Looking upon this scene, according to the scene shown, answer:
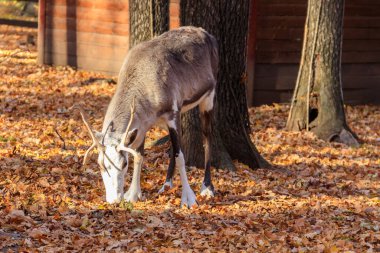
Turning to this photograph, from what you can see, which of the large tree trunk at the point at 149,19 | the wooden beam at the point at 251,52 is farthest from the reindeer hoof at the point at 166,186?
the wooden beam at the point at 251,52

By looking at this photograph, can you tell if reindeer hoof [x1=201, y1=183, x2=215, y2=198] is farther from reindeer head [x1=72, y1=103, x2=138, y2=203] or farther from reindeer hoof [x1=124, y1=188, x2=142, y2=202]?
reindeer head [x1=72, y1=103, x2=138, y2=203]

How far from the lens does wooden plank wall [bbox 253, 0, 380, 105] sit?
18.3m

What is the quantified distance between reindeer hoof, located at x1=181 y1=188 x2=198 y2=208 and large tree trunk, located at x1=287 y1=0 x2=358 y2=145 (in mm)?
5938

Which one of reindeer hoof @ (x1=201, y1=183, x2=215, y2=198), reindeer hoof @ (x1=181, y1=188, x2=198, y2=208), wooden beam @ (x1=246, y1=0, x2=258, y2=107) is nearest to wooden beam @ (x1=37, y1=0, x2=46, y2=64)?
wooden beam @ (x1=246, y1=0, x2=258, y2=107)

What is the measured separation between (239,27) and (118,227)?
4.69m

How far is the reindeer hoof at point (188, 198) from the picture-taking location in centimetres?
1001

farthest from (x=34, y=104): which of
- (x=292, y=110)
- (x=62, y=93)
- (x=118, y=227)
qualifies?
(x=118, y=227)

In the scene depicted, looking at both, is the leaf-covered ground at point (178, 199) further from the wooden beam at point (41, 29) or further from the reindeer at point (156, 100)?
the wooden beam at point (41, 29)

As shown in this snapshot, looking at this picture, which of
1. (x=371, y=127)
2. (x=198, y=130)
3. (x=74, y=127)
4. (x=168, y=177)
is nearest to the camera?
(x=168, y=177)

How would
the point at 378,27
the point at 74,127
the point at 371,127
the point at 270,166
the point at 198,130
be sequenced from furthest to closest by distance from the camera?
the point at 378,27, the point at 371,127, the point at 74,127, the point at 270,166, the point at 198,130

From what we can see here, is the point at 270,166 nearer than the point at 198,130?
No

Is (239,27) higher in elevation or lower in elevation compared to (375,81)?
higher

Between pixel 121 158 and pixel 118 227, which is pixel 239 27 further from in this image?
pixel 118 227

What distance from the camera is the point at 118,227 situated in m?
8.76
